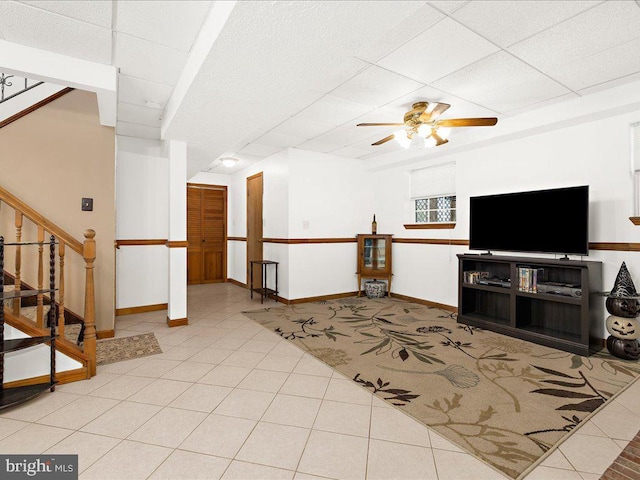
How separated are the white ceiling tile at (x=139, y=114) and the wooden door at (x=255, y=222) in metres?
2.43

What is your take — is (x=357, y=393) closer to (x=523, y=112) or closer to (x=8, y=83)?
(x=523, y=112)

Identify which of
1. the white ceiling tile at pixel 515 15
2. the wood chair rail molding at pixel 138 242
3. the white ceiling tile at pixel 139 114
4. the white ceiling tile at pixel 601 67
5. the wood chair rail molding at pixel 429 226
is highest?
the white ceiling tile at pixel 139 114

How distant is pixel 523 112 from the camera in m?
3.85

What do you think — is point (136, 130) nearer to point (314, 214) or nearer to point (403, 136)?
point (314, 214)

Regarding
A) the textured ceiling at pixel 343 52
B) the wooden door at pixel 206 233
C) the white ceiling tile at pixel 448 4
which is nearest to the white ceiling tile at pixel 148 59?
the textured ceiling at pixel 343 52

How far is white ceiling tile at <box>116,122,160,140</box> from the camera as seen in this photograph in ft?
Answer: 14.6

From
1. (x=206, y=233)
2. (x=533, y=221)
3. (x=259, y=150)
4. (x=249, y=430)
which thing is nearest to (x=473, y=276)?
(x=533, y=221)

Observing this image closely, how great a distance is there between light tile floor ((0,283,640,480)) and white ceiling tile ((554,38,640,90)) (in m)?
2.69

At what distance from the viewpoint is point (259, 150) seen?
5688 mm

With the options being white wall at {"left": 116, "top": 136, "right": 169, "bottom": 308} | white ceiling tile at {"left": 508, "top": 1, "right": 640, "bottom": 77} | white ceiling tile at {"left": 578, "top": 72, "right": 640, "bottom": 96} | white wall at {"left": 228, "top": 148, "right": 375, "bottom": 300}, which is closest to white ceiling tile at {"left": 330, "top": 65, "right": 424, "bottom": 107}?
white ceiling tile at {"left": 508, "top": 1, "right": 640, "bottom": 77}

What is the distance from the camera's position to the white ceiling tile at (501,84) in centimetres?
282

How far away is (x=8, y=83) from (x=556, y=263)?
6.24 m

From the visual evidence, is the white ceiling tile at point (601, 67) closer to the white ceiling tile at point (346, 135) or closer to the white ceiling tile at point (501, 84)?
the white ceiling tile at point (501, 84)

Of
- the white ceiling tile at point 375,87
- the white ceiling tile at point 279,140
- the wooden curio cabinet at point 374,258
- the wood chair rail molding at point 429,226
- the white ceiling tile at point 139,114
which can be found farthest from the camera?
the wooden curio cabinet at point 374,258
